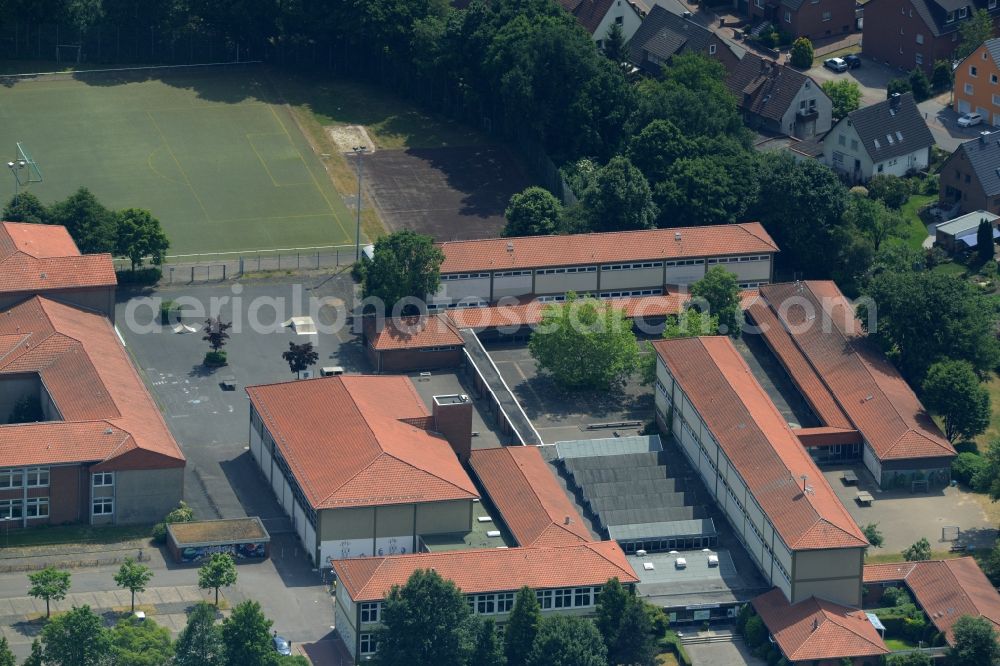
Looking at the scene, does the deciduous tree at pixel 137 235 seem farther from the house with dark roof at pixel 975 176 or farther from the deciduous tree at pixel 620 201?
the house with dark roof at pixel 975 176

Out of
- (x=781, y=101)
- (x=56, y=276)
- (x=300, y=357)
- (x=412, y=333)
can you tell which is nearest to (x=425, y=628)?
(x=300, y=357)

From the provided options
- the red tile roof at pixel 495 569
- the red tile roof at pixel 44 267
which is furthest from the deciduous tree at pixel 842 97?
the red tile roof at pixel 495 569

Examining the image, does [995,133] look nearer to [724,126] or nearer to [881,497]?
[724,126]

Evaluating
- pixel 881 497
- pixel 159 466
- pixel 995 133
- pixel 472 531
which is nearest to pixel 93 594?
pixel 159 466

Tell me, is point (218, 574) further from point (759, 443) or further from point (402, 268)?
point (402, 268)

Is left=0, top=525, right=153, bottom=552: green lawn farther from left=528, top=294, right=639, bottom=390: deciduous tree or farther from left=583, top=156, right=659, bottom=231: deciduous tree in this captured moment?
left=583, top=156, right=659, bottom=231: deciduous tree
